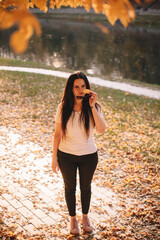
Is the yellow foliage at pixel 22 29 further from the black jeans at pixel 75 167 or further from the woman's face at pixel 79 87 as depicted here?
the black jeans at pixel 75 167

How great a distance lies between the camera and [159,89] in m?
16.3

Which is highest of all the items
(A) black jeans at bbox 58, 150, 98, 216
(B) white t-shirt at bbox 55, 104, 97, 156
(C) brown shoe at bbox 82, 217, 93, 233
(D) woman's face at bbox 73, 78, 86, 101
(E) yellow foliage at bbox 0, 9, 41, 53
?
(E) yellow foliage at bbox 0, 9, 41, 53

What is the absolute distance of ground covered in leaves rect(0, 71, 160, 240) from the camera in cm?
437

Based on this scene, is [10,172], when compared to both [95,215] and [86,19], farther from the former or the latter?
[86,19]

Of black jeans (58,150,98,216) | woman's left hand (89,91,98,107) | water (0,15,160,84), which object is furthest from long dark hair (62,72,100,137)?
water (0,15,160,84)

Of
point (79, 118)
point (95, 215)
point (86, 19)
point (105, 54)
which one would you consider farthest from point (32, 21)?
point (86, 19)

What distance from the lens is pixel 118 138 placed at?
8.09 m

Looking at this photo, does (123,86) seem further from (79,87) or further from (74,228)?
(79,87)

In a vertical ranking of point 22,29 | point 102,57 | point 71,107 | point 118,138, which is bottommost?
point 118,138

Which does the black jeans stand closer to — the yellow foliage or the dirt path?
the yellow foliage

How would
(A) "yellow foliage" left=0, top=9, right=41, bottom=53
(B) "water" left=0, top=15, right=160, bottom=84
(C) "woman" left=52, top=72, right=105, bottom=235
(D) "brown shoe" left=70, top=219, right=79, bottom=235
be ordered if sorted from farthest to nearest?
(B) "water" left=0, top=15, right=160, bottom=84 → (D) "brown shoe" left=70, top=219, right=79, bottom=235 → (C) "woman" left=52, top=72, right=105, bottom=235 → (A) "yellow foliage" left=0, top=9, right=41, bottom=53

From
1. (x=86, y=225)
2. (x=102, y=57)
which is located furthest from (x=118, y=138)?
(x=102, y=57)

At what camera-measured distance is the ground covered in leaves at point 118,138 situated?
172 inches

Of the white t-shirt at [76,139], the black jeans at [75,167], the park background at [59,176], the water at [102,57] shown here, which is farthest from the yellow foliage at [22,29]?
the water at [102,57]
